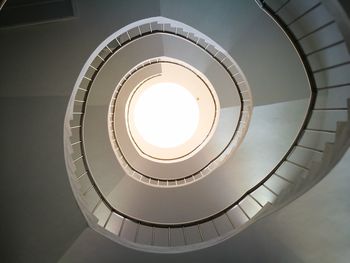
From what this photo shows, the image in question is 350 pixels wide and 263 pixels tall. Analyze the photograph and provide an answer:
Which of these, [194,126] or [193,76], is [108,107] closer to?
[193,76]

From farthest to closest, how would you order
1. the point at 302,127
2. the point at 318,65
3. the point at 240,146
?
the point at 240,146 → the point at 318,65 → the point at 302,127

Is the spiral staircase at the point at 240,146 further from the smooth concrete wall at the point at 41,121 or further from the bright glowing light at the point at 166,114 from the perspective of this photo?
the bright glowing light at the point at 166,114

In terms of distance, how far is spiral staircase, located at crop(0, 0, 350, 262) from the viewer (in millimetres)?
4227

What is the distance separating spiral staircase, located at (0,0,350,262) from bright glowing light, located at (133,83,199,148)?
2.83 m

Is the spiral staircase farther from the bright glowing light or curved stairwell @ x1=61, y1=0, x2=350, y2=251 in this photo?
the bright glowing light

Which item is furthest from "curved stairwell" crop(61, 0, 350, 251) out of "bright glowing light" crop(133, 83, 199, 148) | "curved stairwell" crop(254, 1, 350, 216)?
"bright glowing light" crop(133, 83, 199, 148)

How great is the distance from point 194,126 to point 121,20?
6.42 m

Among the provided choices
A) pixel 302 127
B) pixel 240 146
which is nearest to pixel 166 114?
pixel 240 146

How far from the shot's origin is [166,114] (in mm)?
12727

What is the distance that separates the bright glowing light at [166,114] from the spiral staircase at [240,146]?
283 cm

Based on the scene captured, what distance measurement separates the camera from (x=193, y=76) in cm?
866

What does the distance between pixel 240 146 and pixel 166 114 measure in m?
6.52

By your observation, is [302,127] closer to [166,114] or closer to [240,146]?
[240,146]

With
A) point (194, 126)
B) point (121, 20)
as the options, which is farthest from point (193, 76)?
point (121, 20)
